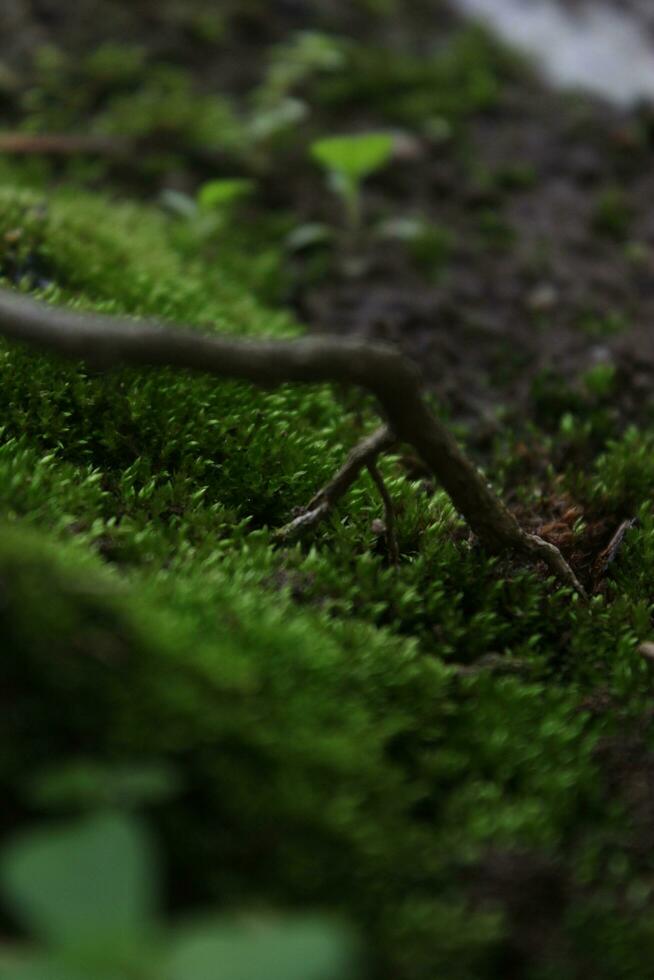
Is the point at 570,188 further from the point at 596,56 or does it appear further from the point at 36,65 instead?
the point at 36,65

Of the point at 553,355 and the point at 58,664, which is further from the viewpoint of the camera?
the point at 553,355

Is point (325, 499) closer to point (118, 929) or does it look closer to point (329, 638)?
point (329, 638)

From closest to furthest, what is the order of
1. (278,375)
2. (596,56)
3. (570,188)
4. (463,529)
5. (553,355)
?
1. (278,375)
2. (463,529)
3. (553,355)
4. (570,188)
5. (596,56)

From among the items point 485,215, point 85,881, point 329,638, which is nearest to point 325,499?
point 329,638

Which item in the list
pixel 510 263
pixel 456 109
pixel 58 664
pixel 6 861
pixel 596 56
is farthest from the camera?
pixel 596 56

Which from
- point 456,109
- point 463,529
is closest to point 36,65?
point 456,109

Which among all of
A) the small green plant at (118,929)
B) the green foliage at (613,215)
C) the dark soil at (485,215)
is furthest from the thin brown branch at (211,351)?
the green foliage at (613,215)

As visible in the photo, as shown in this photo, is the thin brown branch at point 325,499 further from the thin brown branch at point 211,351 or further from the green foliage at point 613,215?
the green foliage at point 613,215

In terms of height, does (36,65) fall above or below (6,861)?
above
